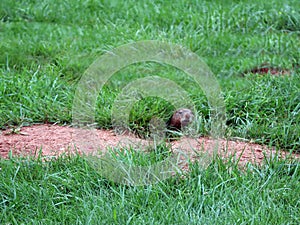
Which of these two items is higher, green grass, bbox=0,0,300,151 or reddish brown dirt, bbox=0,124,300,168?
green grass, bbox=0,0,300,151

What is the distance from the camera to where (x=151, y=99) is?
4.93 metres

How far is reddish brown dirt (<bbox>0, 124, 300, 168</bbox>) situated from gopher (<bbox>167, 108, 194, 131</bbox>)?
7.5 inches

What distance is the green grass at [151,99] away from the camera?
343 centimetres

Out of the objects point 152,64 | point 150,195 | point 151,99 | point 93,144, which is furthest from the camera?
point 152,64

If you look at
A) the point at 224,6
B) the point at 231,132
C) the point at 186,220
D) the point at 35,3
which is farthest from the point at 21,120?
the point at 224,6

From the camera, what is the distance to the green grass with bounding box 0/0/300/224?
3426 millimetres

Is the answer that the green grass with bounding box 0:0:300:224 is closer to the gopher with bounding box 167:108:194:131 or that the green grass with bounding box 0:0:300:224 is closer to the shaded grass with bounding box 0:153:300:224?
the shaded grass with bounding box 0:153:300:224

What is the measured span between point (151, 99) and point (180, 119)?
1.53 feet

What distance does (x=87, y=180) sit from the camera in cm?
372

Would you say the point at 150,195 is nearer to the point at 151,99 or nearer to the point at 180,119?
the point at 180,119

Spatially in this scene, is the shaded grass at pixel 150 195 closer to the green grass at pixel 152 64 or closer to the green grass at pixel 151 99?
the green grass at pixel 151 99

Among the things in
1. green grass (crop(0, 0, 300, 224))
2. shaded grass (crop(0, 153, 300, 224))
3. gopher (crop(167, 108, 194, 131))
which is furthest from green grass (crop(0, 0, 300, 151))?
shaded grass (crop(0, 153, 300, 224))

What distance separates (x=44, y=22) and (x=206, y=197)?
391 cm

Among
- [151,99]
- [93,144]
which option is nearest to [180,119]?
[151,99]
